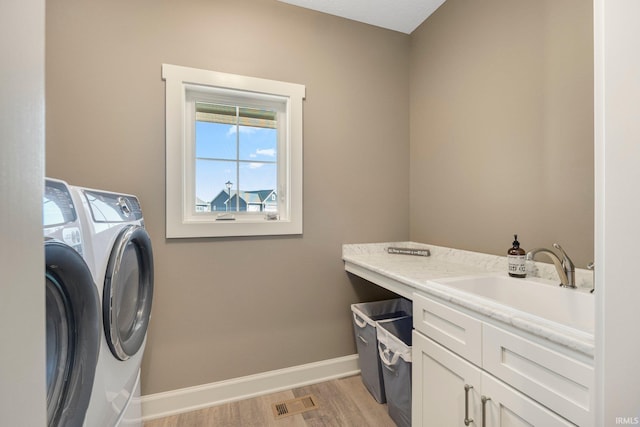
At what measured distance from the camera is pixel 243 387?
1.71m

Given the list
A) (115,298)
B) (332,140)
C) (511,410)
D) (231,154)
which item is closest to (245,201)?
(231,154)

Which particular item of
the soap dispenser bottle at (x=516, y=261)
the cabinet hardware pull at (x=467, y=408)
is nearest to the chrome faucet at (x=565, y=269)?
the soap dispenser bottle at (x=516, y=261)

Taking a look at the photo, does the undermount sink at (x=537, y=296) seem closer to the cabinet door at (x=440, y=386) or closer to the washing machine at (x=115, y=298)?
the cabinet door at (x=440, y=386)

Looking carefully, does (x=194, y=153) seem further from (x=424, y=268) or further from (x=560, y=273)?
(x=560, y=273)

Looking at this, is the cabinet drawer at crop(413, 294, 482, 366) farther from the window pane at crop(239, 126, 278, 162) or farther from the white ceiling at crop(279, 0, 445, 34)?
the white ceiling at crop(279, 0, 445, 34)

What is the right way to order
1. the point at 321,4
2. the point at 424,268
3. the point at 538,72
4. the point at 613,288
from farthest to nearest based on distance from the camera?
1. the point at 321,4
2. the point at 424,268
3. the point at 538,72
4. the point at 613,288

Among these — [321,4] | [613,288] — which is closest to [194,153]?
[321,4]

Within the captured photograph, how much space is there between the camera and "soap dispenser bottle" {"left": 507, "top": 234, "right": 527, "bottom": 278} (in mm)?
1279

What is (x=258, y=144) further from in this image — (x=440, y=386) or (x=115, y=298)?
(x=440, y=386)

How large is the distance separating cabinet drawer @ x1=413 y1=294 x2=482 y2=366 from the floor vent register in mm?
887

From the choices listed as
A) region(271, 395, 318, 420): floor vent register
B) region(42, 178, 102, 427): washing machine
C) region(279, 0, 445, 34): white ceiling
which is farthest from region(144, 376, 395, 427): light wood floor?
region(279, 0, 445, 34): white ceiling

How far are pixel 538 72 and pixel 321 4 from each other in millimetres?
1375

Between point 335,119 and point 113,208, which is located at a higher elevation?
point 335,119

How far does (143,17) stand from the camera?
1.55 m
